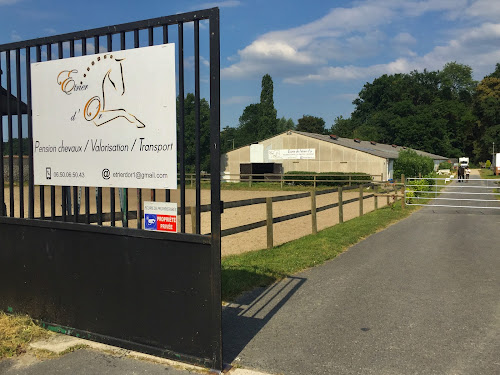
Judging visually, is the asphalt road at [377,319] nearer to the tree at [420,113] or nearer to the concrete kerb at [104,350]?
the concrete kerb at [104,350]

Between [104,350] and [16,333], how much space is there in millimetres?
948

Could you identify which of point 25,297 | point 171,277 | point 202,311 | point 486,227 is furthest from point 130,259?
point 486,227

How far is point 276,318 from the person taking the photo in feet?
15.7

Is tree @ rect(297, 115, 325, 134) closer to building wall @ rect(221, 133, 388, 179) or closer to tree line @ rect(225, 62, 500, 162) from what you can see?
tree line @ rect(225, 62, 500, 162)

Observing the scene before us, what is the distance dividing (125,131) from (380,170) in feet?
118

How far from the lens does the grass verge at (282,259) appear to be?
6074mm

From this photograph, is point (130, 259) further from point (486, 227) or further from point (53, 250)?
point (486, 227)

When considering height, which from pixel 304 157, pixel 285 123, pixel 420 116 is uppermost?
pixel 285 123

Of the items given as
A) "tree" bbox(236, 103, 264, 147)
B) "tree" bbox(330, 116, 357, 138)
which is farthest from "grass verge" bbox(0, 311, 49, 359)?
"tree" bbox(330, 116, 357, 138)

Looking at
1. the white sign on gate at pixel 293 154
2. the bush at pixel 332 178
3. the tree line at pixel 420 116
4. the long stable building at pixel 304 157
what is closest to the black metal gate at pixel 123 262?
the bush at pixel 332 178

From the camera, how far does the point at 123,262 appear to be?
395 centimetres

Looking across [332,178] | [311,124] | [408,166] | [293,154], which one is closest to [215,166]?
[332,178]

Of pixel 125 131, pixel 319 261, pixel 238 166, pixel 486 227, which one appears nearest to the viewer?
pixel 125 131

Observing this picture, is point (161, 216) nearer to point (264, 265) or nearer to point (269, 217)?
point (264, 265)
